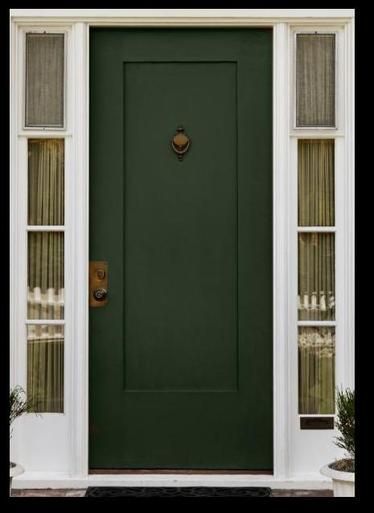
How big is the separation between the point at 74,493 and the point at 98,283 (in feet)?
3.99

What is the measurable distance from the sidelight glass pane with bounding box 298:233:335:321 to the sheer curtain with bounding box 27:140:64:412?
144cm

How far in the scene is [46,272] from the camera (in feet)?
18.5

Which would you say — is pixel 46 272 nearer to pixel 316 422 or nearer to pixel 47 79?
pixel 47 79

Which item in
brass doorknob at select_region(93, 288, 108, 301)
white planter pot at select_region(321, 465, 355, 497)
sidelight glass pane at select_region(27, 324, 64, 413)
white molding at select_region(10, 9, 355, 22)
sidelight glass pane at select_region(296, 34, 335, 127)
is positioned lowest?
white planter pot at select_region(321, 465, 355, 497)

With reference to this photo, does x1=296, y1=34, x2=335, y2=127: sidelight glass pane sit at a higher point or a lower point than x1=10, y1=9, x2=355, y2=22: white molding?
lower

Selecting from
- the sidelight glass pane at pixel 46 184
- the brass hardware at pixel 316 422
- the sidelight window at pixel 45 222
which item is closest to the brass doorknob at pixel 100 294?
the sidelight window at pixel 45 222

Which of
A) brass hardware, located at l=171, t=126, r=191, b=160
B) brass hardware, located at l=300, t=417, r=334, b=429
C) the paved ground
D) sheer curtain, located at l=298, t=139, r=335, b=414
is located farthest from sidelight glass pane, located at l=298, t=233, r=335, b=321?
the paved ground

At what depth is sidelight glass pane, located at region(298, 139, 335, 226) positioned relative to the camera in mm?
5625

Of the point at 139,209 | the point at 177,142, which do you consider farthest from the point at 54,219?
the point at 177,142

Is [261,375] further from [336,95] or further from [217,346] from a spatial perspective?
[336,95]

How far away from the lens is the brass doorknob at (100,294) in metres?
5.58

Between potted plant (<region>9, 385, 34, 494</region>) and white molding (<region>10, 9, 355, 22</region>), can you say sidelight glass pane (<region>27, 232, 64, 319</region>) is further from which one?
white molding (<region>10, 9, 355, 22</region>)

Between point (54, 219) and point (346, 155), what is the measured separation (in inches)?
69.7

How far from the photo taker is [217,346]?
5598 mm
